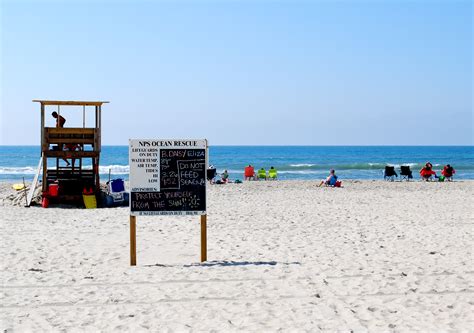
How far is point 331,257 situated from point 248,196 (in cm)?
1070

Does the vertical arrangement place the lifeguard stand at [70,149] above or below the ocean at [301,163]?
above

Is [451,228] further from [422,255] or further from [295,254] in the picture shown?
[295,254]

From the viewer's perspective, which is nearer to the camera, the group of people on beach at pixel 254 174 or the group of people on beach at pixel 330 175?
the group of people on beach at pixel 330 175

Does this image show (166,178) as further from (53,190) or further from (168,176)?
(53,190)

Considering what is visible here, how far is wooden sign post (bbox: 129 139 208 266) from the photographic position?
7.81 metres

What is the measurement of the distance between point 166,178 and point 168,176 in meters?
0.04

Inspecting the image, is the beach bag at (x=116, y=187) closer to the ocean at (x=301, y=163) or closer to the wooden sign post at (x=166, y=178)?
the wooden sign post at (x=166, y=178)

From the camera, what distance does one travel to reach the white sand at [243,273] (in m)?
5.36

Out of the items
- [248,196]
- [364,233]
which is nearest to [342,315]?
[364,233]

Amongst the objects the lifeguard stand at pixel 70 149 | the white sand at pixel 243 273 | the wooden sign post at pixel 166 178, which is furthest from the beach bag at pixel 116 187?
the wooden sign post at pixel 166 178

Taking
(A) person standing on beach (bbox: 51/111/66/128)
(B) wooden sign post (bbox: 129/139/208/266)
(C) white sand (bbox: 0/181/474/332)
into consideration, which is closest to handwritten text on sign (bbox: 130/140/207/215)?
(B) wooden sign post (bbox: 129/139/208/266)

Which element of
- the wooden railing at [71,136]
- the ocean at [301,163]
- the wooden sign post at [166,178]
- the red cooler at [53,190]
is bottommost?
the ocean at [301,163]

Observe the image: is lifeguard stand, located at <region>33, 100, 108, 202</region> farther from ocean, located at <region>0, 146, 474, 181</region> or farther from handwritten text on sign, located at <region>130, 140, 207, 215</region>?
ocean, located at <region>0, 146, 474, 181</region>

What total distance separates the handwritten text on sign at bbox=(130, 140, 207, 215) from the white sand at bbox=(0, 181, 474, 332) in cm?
81
